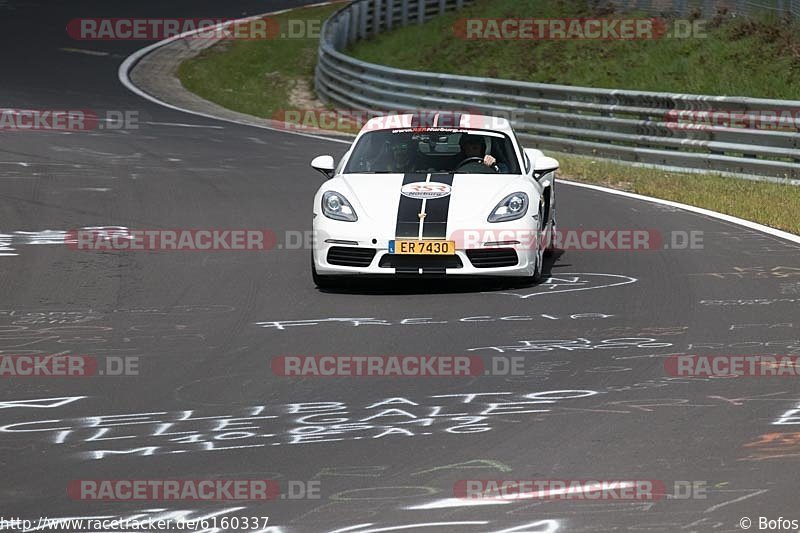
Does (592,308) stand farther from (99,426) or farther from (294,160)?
(294,160)

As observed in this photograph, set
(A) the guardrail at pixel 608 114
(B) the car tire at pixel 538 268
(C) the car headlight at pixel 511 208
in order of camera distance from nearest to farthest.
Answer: (C) the car headlight at pixel 511 208 → (B) the car tire at pixel 538 268 → (A) the guardrail at pixel 608 114

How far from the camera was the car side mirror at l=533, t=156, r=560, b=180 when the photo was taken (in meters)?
11.8

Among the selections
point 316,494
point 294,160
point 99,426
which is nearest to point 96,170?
point 294,160

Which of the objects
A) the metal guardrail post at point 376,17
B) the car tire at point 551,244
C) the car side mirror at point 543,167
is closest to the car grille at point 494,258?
the car side mirror at point 543,167

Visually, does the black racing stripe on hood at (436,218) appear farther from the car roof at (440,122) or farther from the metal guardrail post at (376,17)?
the metal guardrail post at (376,17)

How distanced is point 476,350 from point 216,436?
2.34 meters

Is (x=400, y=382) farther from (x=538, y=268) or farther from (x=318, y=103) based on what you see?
(x=318, y=103)

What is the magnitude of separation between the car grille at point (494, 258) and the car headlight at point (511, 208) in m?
0.25

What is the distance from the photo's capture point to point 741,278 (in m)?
11.2

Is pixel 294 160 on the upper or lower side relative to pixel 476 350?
upper

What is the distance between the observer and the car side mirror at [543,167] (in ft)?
38.6

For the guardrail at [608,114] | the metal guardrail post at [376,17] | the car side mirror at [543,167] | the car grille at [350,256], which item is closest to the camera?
the car grille at [350,256]

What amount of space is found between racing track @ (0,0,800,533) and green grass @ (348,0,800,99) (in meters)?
9.44

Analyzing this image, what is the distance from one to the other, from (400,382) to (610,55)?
21.3 meters
